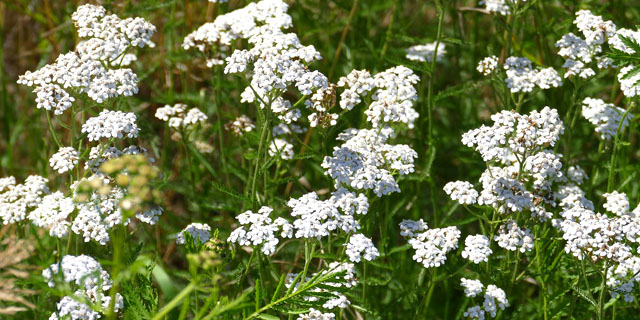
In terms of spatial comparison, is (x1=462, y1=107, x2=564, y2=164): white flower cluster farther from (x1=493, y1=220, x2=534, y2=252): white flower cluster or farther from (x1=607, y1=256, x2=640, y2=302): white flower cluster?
(x1=607, y1=256, x2=640, y2=302): white flower cluster

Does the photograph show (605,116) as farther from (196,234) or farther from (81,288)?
(81,288)

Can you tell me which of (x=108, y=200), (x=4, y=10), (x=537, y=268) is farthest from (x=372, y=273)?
(x=4, y=10)

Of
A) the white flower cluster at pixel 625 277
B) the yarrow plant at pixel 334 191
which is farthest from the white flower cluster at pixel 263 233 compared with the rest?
the white flower cluster at pixel 625 277

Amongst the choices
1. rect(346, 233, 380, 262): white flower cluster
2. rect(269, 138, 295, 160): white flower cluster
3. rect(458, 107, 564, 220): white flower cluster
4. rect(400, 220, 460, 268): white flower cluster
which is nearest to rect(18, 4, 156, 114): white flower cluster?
rect(269, 138, 295, 160): white flower cluster

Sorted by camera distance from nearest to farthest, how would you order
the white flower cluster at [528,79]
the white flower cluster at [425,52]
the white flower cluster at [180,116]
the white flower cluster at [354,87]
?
the white flower cluster at [354,87] < the white flower cluster at [528,79] < the white flower cluster at [180,116] < the white flower cluster at [425,52]

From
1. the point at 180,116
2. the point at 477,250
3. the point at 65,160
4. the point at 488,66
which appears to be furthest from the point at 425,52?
the point at 65,160

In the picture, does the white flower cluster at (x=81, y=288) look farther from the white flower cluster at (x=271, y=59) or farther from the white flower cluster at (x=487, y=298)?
the white flower cluster at (x=487, y=298)
